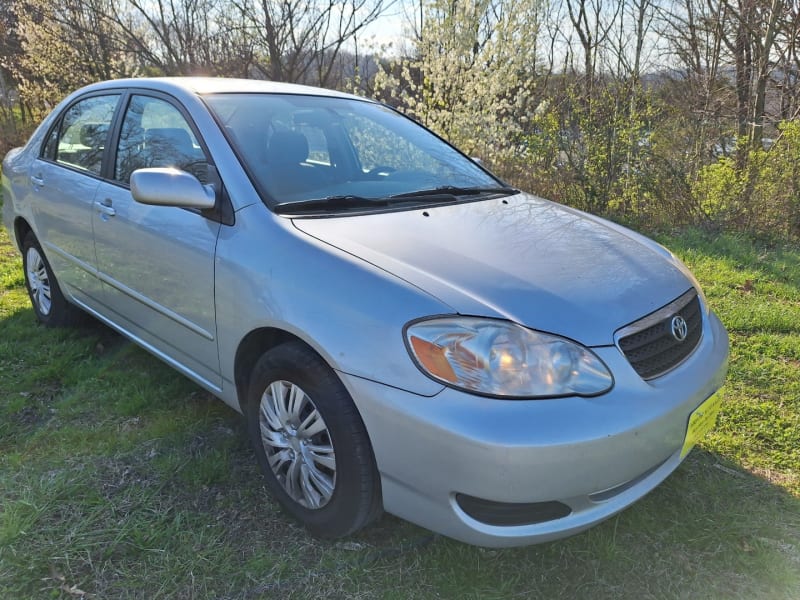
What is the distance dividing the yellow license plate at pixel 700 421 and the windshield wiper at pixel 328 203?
4.51 feet

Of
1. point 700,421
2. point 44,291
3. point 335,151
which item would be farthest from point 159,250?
point 700,421

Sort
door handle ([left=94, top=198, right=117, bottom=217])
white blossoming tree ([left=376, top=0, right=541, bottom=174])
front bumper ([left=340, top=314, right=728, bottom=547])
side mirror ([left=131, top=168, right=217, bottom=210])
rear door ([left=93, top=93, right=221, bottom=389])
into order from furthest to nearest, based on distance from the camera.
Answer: white blossoming tree ([left=376, top=0, right=541, bottom=174])
door handle ([left=94, top=198, right=117, bottom=217])
rear door ([left=93, top=93, right=221, bottom=389])
side mirror ([left=131, top=168, right=217, bottom=210])
front bumper ([left=340, top=314, right=728, bottom=547])

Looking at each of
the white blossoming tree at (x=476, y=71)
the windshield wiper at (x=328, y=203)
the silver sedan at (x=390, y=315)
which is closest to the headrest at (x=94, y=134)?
the silver sedan at (x=390, y=315)

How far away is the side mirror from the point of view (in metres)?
2.18

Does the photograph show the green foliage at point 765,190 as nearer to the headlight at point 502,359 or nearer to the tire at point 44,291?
the headlight at point 502,359

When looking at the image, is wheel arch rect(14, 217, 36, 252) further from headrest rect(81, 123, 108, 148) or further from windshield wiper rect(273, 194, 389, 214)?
windshield wiper rect(273, 194, 389, 214)

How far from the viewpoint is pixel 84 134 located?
3398mm

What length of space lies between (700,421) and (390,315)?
112cm

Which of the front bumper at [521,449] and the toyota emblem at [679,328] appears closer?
the front bumper at [521,449]

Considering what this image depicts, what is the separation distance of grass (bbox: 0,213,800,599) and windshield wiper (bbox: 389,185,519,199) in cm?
134

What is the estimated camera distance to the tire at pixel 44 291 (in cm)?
379

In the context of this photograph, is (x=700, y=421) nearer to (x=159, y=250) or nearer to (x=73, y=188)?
(x=159, y=250)

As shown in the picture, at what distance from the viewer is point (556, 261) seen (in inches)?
80.5

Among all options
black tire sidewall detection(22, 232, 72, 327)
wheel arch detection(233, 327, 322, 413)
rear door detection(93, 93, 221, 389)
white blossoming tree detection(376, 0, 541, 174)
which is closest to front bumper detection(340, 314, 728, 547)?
wheel arch detection(233, 327, 322, 413)
